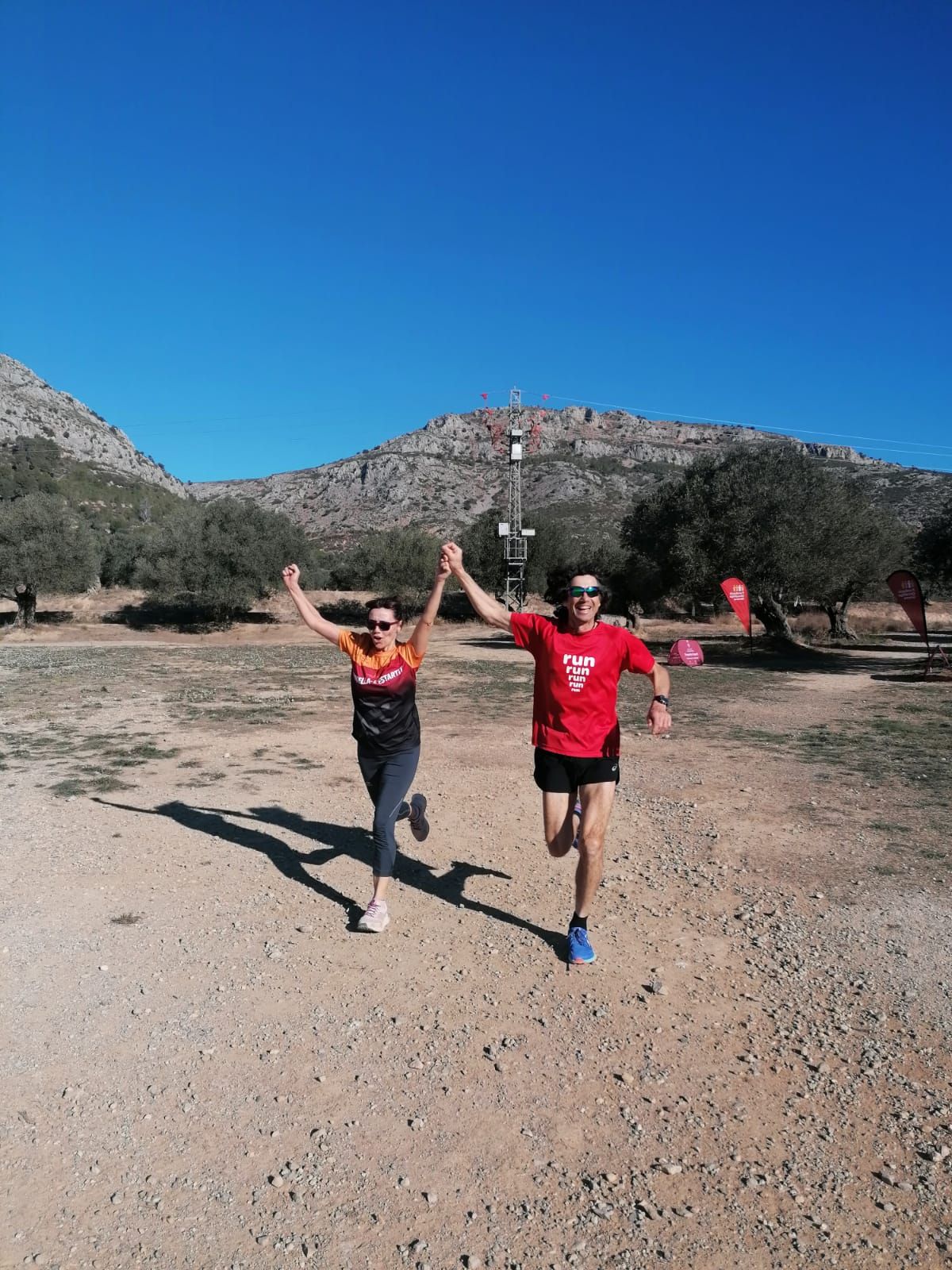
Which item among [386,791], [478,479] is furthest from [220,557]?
[478,479]

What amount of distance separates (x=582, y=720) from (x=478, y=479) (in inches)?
4172

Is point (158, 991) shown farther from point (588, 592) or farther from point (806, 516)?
point (806, 516)

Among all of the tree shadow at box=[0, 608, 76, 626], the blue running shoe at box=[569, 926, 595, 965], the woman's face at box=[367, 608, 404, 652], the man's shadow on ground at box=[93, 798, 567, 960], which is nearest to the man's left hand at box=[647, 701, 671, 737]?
the blue running shoe at box=[569, 926, 595, 965]

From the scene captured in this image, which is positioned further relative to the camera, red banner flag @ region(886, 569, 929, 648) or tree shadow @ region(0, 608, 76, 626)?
tree shadow @ region(0, 608, 76, 626)

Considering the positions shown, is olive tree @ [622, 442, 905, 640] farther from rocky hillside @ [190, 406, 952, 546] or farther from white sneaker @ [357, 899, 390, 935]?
rocky hillside @ [190, 406, 952, 546]

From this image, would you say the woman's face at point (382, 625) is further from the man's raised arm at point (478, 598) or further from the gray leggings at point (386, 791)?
the gray leggings at point (386, 791)

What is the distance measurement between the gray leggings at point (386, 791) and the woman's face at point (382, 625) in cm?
69

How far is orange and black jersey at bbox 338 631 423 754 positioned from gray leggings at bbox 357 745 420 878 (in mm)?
65

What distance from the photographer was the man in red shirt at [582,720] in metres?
4.39

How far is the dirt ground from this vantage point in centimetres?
254

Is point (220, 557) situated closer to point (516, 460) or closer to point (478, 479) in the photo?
point (516, 460)

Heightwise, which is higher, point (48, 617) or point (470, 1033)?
point (48, 617)

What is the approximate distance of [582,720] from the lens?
4449 millimetres

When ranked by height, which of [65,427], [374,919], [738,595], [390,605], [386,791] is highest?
[65,427]
